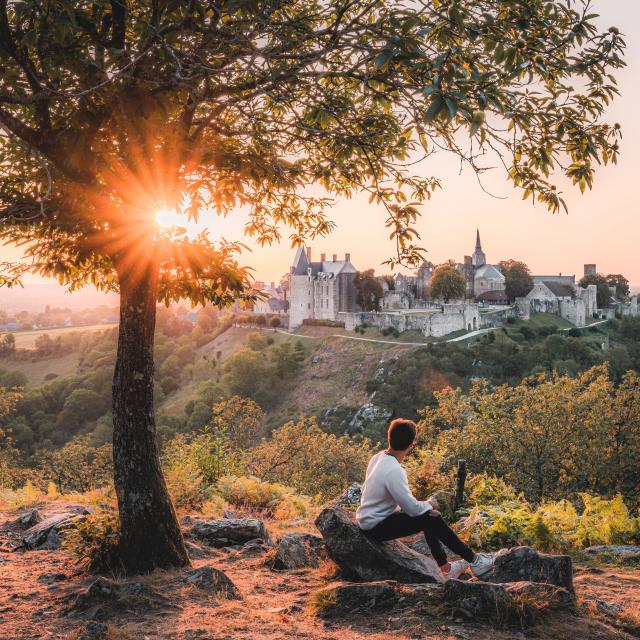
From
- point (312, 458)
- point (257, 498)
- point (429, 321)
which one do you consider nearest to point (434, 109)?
point (257, 498)

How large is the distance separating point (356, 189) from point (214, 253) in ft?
9.28

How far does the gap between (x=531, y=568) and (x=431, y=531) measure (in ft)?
3.09

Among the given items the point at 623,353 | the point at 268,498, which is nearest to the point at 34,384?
the point at 623,353

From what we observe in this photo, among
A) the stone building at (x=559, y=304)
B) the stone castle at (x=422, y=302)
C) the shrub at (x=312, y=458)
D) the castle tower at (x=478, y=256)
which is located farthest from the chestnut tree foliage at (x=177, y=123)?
the castle tower at (x=478, y=256)

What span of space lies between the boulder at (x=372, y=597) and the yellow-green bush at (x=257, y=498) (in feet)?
17.7

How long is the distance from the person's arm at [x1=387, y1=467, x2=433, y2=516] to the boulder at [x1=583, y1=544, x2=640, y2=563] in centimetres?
351

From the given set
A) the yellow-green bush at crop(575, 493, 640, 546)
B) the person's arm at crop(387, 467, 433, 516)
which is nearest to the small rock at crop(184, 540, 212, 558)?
the person's arm at crop(387, 467, 433, 516)

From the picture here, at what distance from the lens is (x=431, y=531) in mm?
→ 5414

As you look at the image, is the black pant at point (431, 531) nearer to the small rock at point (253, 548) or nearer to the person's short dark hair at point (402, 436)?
the person's short dark hair at point (402, 436)

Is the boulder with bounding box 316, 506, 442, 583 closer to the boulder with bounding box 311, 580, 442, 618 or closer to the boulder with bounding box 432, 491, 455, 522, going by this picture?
the boulder with bounding box 311, 580, 442, 618

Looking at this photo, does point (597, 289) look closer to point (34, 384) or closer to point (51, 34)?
point (34, 384)

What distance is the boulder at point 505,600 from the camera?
452 centimetres

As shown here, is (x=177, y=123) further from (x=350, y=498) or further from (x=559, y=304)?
(x=559, y=304)

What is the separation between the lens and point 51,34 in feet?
15.8
